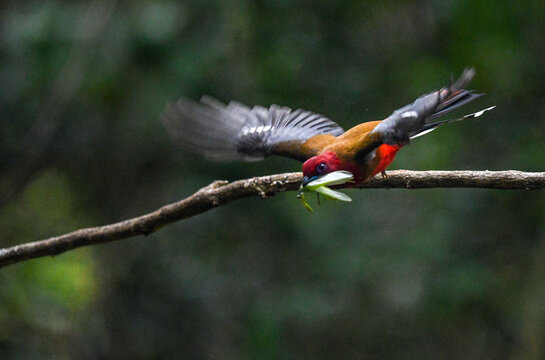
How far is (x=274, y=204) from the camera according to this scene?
5.95 m

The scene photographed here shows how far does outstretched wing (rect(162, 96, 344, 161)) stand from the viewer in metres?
3.47

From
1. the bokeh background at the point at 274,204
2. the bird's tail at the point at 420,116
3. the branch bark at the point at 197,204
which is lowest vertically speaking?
the bokeh background at the point at 274,204

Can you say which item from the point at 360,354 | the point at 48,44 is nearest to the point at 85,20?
the point at 48,44

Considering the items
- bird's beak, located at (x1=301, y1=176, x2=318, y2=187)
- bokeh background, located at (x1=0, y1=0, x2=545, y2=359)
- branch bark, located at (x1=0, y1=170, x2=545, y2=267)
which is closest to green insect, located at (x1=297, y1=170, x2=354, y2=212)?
bird's beak, located at (x1=301, y1=176, x2=318, y2=187)

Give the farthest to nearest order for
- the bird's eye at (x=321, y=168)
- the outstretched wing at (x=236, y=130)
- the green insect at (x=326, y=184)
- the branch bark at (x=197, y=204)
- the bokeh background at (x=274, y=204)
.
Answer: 1. the bokeh background at (x=274, y=204)
2. the outstretched wing at (x=236, y=130)
3. the bird's eye at (x=321, y=168)
4. the branch bark at (x=197, y=204)
5. the green insect at (x=326, y=184)

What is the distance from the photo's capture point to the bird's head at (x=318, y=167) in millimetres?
2713

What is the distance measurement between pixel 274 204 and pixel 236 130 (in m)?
2.39

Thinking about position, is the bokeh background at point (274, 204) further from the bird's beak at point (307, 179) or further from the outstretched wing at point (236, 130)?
the bird's beak at point (307, 179)

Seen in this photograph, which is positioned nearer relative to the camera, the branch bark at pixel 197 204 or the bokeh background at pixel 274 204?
the branch bark at pixel 197 204

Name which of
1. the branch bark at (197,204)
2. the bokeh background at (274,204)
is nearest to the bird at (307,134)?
the branch bark at (197,204)

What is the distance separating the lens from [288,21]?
5.72m

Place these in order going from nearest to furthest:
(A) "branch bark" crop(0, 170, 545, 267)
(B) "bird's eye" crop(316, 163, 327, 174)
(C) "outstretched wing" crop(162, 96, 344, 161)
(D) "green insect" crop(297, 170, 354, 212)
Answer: (D) "green insect" crop(297, 170, 354, 212) → (A) "branch bark" crop(0, 170, 545, 267) → (B) "bird's eye" crop(316, 163, 327, 174) → (C) "outstretched wing" crop(162, 96, 344, 161)

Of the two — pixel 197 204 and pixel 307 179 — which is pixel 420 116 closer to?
pixel 307 179

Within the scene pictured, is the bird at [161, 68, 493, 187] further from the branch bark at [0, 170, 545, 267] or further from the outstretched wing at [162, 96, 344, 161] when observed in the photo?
the branch bark at [0, 170, 545, 267]
